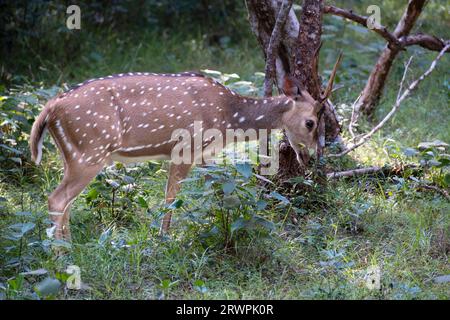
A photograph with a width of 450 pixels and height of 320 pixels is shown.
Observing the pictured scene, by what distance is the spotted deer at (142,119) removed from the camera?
19.6 ft

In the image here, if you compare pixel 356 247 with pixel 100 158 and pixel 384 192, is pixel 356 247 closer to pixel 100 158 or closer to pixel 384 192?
pixel 384 192

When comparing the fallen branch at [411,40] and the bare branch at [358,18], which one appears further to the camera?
the fallen branch at [411,40]

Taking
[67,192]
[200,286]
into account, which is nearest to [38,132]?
[67,192]

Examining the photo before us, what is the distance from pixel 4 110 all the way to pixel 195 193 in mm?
2469

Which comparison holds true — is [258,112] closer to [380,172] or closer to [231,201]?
[380,172]

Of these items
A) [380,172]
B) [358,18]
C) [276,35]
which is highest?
[276,35]

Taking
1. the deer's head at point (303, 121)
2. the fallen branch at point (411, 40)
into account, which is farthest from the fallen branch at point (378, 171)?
the fallen branch at point (411, 40)

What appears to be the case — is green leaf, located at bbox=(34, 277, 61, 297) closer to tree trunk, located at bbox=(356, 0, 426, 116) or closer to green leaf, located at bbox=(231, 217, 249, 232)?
green leaf, located at bbox=(231, 217, 249, 232)

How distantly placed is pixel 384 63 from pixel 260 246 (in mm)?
3448

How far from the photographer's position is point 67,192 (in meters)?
6.00

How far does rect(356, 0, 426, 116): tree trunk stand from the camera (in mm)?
8016

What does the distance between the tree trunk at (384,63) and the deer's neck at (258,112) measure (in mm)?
1872

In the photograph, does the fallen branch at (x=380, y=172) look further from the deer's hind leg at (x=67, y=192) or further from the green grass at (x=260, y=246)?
the deer's hind leg at (x=67, y=192)
